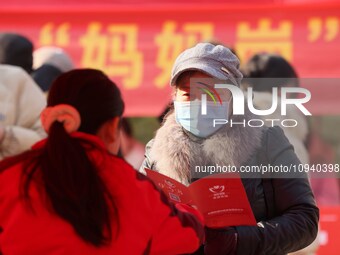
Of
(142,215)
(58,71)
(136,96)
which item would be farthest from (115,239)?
(136,96)

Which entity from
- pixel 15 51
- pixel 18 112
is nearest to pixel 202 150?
pixel 18 112

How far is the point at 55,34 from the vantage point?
4648mm

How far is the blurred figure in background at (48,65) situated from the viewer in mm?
4012

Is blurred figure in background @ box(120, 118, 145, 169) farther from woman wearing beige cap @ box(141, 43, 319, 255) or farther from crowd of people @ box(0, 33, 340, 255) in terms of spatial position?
woman wearing beige cap @ box(141, 43, 319, 255)

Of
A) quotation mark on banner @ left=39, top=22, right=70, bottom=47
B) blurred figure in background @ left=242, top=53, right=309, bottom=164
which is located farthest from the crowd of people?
quotation mark on banner @ left=39, top=22, right=70, bottom=47

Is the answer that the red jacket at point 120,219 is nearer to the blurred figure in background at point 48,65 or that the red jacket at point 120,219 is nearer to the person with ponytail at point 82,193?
the person with ponytail at point 82,193

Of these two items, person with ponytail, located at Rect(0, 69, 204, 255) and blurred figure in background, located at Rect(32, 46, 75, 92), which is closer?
person with ponytail, located at Rect(0, 69, 204, 255)

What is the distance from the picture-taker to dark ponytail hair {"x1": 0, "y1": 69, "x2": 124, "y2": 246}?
78.9 inches

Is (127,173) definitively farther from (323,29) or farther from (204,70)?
(323,29)

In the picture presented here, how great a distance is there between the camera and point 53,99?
2104mm

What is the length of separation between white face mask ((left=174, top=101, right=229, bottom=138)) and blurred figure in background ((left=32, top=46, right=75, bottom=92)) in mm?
1591

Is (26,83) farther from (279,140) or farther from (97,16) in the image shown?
(97,16)

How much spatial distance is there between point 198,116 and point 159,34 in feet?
6.94

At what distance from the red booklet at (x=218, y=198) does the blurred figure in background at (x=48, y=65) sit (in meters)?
1.80
